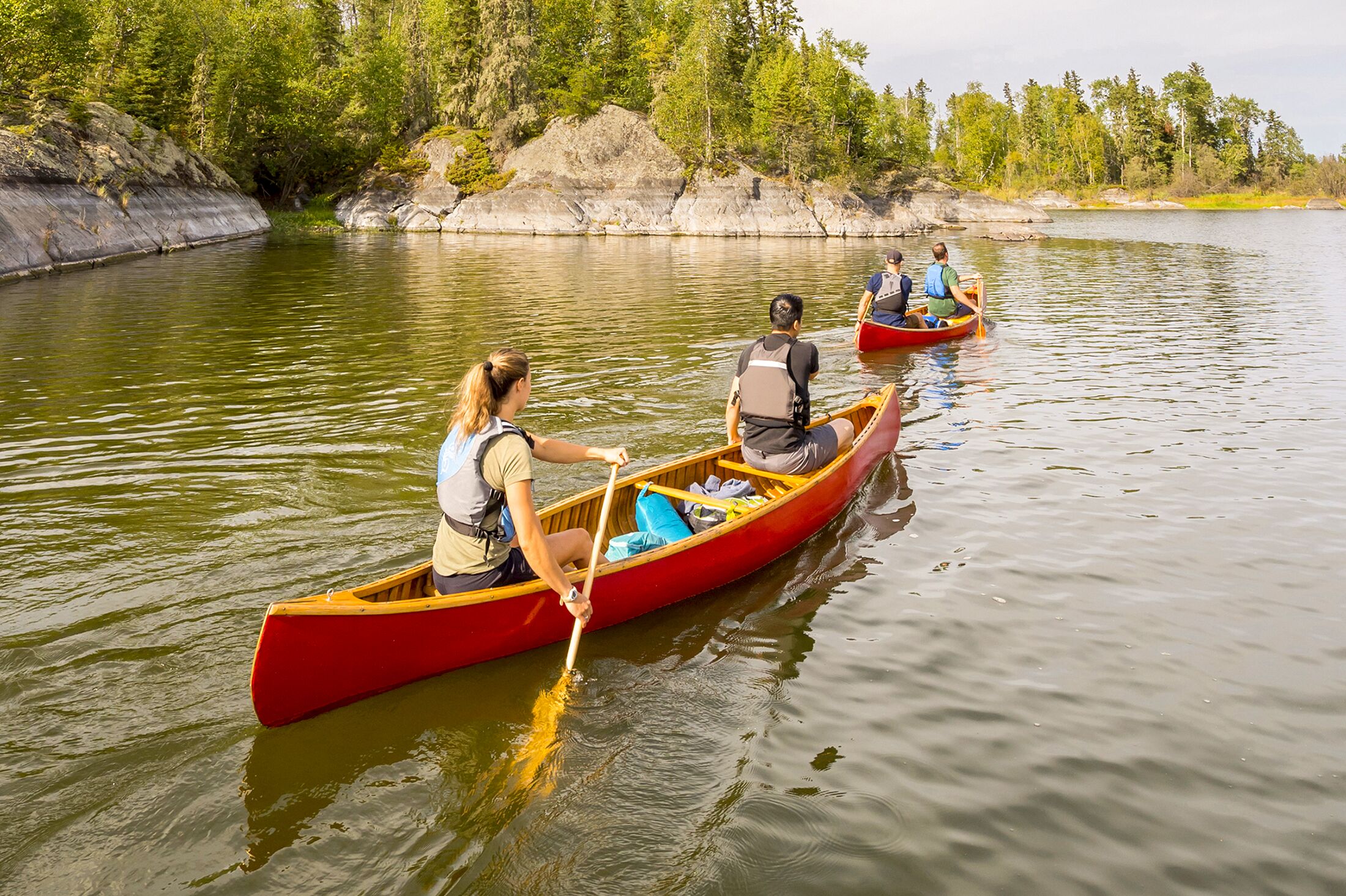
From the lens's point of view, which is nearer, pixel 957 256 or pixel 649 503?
pixel 649 503

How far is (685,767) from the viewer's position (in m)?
4.83

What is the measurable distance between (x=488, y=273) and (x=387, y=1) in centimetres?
7334

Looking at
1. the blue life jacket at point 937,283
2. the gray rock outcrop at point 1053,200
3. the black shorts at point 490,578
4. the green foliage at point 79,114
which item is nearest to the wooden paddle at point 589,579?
the black shorts at point 490,578

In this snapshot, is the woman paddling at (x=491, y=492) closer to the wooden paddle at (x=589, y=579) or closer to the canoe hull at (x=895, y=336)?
the wooden paddle at (x=589, y=579)

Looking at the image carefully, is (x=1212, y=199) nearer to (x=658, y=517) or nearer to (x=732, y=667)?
(x=658, y=517)

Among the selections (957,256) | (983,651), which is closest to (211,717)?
(983,651)

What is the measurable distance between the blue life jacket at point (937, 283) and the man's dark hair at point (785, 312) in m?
11.1

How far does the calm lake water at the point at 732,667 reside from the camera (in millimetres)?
4172

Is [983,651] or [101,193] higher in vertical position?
[101,193]

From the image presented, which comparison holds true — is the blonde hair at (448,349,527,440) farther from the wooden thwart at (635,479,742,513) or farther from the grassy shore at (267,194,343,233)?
the grassy shore at (267,194,343,233)

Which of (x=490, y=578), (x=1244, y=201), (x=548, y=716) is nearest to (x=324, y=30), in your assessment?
(x=490, y=578)

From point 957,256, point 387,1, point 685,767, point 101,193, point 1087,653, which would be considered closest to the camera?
point 685,767

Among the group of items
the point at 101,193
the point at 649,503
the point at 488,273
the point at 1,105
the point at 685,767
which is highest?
the point at 1,105

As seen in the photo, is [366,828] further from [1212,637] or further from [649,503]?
[1212,637]
